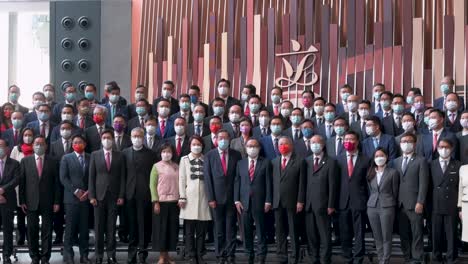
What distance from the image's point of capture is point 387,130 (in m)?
10.1

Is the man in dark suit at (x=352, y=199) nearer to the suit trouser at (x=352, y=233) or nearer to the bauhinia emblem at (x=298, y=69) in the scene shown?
the suit trouser at (x=352, y=233)

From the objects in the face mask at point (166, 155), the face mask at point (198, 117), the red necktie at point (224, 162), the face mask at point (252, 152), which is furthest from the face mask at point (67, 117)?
the face mask at point (252, 152)

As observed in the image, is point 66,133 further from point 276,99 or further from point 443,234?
point 443,234

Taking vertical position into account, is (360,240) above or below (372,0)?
below

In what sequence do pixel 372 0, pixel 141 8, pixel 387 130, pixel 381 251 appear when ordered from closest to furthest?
pixel 381 251 < pixel 387 130 < pixel 372 0 < pixel 141 8

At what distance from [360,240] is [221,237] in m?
1.36

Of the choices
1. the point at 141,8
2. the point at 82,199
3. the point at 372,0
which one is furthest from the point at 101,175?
the point at 141,8

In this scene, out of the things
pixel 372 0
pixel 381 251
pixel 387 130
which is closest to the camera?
pixel 381 251

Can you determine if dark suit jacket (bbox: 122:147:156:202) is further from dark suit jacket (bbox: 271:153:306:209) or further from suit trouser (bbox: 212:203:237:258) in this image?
dark suit jacket (bbox: 271:153:306:209)

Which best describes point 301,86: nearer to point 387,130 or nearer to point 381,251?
point 387,130

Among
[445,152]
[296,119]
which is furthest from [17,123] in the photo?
[445,152]

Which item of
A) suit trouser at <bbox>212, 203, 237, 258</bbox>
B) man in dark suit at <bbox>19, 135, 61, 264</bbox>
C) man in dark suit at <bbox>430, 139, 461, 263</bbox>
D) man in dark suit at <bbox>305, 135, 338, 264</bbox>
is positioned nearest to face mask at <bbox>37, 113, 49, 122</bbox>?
man in dark suit at <bbox>19, 135, 61, 264</bbox>

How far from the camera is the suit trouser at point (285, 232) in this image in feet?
30.9

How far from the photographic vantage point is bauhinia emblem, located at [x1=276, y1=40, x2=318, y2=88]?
41.0 feet
